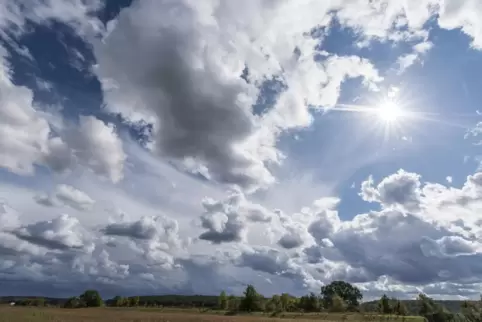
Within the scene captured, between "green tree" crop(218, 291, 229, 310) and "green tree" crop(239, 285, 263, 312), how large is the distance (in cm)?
1541

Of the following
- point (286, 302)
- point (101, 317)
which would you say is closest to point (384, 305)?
point (286, 302)

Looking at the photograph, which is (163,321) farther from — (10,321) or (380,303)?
(380,303)

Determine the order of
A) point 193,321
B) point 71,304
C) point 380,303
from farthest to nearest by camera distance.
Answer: point 71,304 → point 380,303 → point 193,321

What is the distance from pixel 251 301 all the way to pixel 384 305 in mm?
47858

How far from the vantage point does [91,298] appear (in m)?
188

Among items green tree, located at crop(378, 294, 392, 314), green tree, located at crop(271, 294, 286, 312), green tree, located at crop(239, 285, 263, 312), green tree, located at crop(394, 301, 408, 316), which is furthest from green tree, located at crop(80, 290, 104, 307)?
green tree, located at crop(394, 301, 408, 316)

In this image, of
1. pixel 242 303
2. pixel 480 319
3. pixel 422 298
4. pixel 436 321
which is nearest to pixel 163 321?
pixel 436 321

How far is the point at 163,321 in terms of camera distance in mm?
57781

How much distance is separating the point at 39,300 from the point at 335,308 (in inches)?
4559

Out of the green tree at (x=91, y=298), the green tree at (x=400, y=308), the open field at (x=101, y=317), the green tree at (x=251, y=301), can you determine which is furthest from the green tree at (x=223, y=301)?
the open field at (x=101, y=317)

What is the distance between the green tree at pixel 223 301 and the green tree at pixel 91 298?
54855mm

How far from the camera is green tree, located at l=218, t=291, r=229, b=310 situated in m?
169

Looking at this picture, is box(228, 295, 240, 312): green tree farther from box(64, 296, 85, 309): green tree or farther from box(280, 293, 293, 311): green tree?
box(64, 296, 85, 309): green tree

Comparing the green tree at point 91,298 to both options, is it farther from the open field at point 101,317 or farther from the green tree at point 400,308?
the green tree at point 400,308
